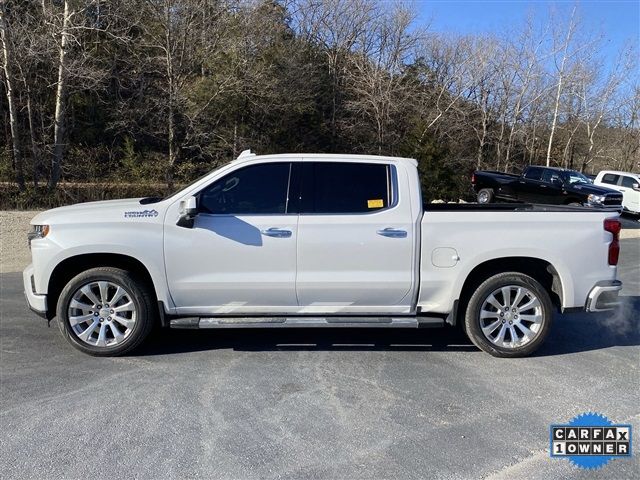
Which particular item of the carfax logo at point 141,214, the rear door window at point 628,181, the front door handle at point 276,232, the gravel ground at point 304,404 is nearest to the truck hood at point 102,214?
the carfax logo at point 141,214

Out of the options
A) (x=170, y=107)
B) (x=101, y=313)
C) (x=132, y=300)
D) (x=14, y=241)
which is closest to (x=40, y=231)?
(x=101, y=313)

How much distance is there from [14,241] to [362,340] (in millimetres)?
9060

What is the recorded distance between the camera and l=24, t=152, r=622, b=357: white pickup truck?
15.2 feet

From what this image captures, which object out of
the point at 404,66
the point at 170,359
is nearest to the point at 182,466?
the point at 170,359

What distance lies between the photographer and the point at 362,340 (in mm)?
5324

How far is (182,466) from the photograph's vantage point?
3.07 m

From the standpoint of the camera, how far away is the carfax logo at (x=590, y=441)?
3300mm

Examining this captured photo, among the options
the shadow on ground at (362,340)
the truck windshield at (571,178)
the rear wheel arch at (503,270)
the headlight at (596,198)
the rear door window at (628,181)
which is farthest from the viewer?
the rear door window at (628,181)

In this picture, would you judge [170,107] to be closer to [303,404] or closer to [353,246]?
[353,246]

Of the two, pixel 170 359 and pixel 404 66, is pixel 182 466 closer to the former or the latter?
pixel 170 359

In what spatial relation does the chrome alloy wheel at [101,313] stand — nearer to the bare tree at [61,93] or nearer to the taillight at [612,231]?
the taillight at [612,231]

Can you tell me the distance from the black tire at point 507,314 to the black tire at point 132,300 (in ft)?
9.78

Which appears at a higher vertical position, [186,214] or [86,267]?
[186,214]

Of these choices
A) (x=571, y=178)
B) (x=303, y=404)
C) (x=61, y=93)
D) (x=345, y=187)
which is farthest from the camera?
(x=571, y=178)
